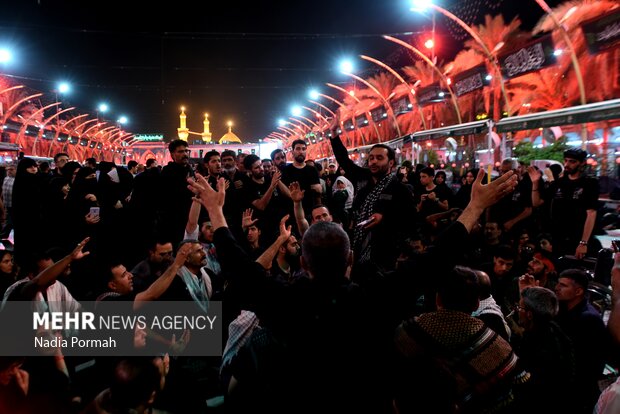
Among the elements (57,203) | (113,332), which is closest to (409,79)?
(57,203)

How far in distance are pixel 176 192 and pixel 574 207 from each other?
5053 millimetres

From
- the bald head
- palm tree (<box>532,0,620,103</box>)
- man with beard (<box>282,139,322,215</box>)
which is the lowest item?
the bald head

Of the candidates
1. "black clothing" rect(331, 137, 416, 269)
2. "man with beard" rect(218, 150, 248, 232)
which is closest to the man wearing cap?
"black clothing" rect(331, 137, 416, 269)

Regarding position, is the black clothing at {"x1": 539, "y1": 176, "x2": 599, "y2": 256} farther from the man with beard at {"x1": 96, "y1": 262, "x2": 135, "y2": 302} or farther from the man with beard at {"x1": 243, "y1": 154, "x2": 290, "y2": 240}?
the man with beard at {"x1": 96, "y1": 262, "x2": 135, "y2": 302}

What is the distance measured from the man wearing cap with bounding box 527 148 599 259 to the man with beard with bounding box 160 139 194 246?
4.84 m

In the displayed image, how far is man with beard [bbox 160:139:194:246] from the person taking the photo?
5738mm

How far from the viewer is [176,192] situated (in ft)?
19.1

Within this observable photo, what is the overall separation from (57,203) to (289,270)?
3727 mm

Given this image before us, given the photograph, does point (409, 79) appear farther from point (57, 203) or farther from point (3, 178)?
point (57, 203)

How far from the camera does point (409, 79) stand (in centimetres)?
4122

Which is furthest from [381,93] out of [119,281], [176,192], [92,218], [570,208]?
[119,281]

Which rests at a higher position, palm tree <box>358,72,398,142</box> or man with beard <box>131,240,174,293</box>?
palm tree <box>358,72,398,142</box>

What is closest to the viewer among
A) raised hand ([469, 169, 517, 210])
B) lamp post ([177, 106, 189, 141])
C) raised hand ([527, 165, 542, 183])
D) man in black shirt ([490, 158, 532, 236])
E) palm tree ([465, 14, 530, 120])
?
raised hand ([469, 169, 517, 210])

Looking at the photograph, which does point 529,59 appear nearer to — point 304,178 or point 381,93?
point 304,178
